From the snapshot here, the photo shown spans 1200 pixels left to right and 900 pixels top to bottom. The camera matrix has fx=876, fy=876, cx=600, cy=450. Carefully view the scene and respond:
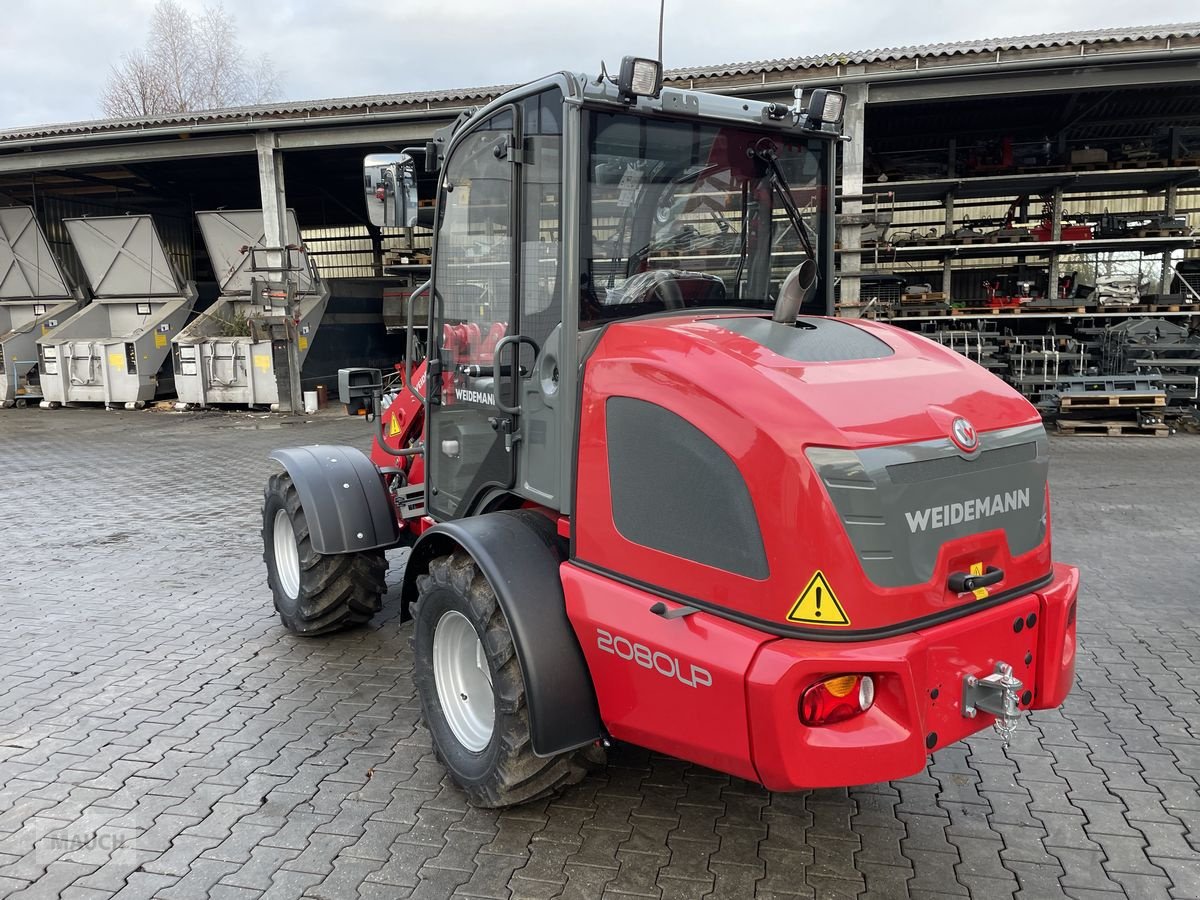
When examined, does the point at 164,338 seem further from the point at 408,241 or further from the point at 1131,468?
the point at 1131,468

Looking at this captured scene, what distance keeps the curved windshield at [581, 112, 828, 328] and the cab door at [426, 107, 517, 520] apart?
406 millimetres

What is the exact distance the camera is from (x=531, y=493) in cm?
318

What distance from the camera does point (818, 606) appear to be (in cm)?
229

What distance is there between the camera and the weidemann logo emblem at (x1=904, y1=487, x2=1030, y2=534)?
2.37 meters

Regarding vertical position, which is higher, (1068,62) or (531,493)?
(1068,62)

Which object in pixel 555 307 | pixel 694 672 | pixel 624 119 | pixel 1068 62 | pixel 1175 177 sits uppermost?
pixel 1068 62

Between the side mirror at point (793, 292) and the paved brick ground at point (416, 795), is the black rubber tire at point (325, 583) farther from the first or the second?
the side mirror at point (793, 292)

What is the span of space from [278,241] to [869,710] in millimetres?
15005

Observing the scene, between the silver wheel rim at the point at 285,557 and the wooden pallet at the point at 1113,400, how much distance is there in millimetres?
10666

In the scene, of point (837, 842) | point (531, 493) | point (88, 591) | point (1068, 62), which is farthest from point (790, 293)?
point (1068, 62)

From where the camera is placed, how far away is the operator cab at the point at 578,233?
2.87 metres

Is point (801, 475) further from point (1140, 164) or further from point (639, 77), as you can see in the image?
point (1140, 164)

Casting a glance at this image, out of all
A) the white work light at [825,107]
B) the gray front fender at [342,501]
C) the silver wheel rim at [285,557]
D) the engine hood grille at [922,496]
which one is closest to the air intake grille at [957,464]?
the engine hood grille at [922,496]

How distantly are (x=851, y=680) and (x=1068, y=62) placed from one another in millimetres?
11578
